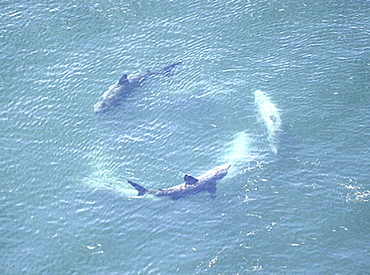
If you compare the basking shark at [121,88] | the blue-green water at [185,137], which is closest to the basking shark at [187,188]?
the blue-green water at [185,137]

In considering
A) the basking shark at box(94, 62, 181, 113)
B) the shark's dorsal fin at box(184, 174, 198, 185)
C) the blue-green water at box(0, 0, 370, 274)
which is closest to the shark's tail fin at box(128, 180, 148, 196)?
the blue-green water at box(0, 0, 370, 274)

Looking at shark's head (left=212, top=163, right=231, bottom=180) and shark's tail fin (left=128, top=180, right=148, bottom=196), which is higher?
shark's tail fin (left=128, top=180, right=148, bottom=196)

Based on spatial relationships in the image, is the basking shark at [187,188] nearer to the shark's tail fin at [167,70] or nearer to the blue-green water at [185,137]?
the blue-green water at [185,137]

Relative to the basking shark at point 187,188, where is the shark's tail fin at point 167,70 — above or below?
above

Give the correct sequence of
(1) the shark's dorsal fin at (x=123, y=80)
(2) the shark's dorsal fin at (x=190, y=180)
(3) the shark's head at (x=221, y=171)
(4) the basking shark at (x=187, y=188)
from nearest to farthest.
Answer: (2) the shark's dorsal fin at (x=190, y=180) → (4) the basking shark at (x=187, y=188) → (3) the shark's head at (x=221, y=171) → (1) the shark's dorsal fin at (x=123, y=80)

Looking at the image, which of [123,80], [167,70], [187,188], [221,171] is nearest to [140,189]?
[187,188]

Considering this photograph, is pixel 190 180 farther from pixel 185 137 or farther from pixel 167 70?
pixel 167 70

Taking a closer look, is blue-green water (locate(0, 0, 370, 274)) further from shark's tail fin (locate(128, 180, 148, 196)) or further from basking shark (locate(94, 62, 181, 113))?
basking shark (locate(94, 62, 181, 113))
